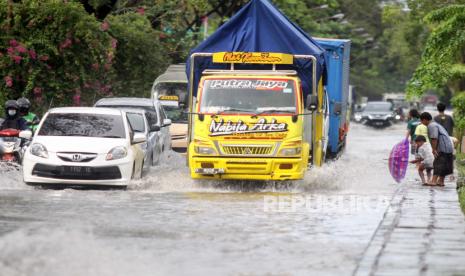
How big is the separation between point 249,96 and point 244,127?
32.5 inches

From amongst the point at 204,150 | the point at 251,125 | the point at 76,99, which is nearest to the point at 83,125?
the point at 204,150

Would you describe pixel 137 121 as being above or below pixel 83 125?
below

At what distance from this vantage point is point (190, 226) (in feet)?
48.1

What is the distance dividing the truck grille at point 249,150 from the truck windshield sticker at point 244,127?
10.0 inches

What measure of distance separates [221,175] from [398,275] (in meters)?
10.3

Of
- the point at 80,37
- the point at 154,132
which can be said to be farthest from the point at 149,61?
the point at 154,132

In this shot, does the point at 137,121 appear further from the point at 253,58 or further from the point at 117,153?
the point at 117,153

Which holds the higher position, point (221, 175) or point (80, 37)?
point (80, 37)

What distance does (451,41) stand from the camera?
939 inches

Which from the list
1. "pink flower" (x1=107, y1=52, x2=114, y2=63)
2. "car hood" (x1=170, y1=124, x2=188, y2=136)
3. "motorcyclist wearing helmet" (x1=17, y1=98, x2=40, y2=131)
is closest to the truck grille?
"motorcyclist wearing helmet" (x1=17, y1=98, x2=40, y2=131)

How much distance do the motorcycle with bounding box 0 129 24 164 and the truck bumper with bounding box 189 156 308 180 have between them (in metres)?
3.43

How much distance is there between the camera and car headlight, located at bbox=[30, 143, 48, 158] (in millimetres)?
19938

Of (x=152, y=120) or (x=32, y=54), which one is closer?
(x=152, y=120)

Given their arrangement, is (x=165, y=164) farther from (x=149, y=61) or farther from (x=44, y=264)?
(x=44, y=264)
